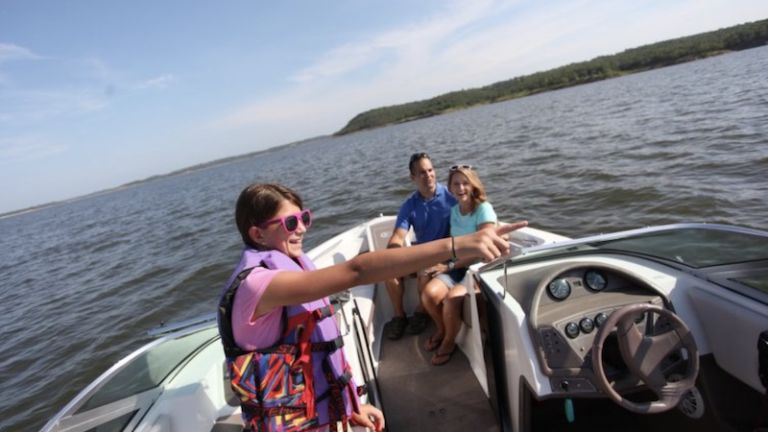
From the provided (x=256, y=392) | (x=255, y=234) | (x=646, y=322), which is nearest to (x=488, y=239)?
(x=255, y=234)

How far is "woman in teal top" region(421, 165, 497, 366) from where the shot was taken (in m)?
3.08

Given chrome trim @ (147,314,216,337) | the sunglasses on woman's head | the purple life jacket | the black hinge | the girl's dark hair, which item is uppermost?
the girl's dark hair

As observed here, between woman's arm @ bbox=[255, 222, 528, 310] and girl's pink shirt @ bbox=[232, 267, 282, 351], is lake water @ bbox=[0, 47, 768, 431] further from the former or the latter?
woman's arm @ bbox=[255, 222, 528, 310]

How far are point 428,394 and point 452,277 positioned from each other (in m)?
0.91

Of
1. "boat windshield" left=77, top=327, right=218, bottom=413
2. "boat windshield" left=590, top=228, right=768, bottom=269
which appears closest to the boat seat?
"boat windshield" left=77, top=327, right=218, bottom=413

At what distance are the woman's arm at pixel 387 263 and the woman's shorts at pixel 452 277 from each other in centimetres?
204

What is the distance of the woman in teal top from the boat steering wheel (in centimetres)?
136

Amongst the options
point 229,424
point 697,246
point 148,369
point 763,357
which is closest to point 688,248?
point 697,246

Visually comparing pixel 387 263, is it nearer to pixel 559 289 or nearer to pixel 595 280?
pixel 559 289

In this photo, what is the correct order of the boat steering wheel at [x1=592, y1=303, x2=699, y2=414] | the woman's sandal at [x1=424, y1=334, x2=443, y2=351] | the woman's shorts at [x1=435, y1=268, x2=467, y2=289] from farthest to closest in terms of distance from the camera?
1. the woman's sandal at [x1=424, y1=334, x2=443, y2=351]
2. the woman's shorts at [x1=435, y1=268, x2=467, y2=289]
3. the boat steering wheel at [x1=592, y1=303, x2=699, y2=414]

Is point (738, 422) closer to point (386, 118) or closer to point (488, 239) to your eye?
point (488, 239)

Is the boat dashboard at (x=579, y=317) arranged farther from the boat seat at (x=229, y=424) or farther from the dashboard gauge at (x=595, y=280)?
the boat seat at (x=229, y=424)

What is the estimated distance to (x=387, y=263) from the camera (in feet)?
3.92

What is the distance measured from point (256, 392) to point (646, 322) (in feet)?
5.38
